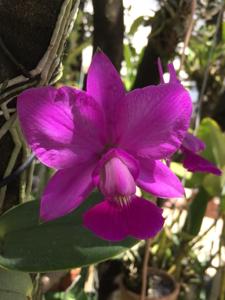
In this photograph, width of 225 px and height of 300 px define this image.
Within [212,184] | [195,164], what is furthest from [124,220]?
[212,184]

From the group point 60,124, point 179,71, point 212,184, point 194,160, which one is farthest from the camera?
point 212,184

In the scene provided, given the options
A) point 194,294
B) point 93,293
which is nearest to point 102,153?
point 93,293

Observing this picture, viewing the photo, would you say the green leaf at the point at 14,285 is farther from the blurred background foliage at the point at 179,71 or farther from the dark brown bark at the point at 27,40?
the blurred background foliage at the point at 179,71

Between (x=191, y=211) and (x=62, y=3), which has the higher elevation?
(x=62, y=3)

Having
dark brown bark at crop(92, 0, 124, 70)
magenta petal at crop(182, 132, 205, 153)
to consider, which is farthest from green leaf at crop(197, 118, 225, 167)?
magenta petal at crop(182, 132, 205, 153)

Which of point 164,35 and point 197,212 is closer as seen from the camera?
point 164,35

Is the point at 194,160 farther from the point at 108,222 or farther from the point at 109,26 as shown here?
the point at 109,26

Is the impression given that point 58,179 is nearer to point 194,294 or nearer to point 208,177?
point 208,177
